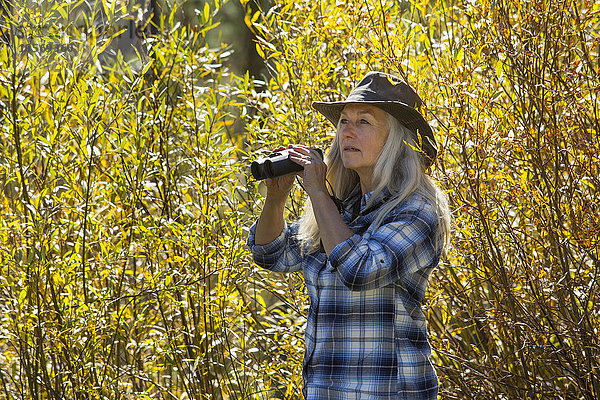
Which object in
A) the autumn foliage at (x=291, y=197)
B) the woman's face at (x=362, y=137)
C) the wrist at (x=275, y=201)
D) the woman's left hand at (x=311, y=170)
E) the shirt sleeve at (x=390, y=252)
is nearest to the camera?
the shirt sleeve at (x=390, y=252)

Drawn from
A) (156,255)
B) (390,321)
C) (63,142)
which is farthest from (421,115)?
(63,142)

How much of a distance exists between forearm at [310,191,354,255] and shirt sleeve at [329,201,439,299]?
0.02 m

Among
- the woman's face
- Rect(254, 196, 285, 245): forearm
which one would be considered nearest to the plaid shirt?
the woman's face

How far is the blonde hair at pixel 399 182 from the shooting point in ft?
A: 5.23

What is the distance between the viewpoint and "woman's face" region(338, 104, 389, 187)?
66.1 inches

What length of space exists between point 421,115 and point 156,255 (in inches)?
47.5

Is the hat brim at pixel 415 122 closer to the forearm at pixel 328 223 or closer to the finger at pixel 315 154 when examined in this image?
the finger at pixel 315 154

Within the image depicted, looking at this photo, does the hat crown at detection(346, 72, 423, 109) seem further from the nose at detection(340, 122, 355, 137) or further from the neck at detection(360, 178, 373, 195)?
the neck at detection(360, 178, 373, 195)

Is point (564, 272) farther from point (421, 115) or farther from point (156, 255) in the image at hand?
point (156, 255)

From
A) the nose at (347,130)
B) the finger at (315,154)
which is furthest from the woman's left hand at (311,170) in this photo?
the nose at (347,130)

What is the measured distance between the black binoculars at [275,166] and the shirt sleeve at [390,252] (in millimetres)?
232

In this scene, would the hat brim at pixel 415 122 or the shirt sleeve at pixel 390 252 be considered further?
the hat brim at pixel 415 122

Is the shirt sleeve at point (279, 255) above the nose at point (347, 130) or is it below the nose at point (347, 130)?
below

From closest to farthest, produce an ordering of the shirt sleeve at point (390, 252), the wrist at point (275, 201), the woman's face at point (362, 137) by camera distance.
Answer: the shirt sleeve at point (390, 252) → the woman's face at point (362, 137) → the wrist at point (275, 201)
